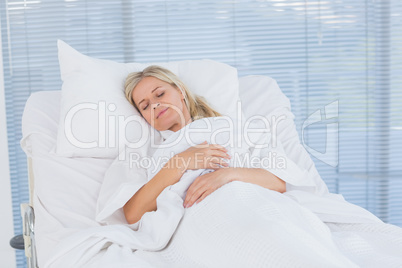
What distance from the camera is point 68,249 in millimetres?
1377

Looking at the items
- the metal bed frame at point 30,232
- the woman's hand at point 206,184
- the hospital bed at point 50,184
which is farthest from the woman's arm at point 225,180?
the metal bed frame at point 30,232

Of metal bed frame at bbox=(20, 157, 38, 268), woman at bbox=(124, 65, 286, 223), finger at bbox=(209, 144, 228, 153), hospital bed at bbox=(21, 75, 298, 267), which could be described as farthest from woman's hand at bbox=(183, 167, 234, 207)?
metal bed frame at bbox=(20, 157, 38, 268)

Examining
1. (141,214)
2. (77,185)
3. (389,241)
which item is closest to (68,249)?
(141,214)

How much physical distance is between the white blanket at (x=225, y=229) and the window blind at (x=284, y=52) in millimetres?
1317

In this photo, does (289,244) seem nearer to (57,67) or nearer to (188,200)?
(188,200)

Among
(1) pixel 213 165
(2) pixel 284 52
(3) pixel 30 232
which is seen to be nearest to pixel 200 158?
(1) pixel 213 165

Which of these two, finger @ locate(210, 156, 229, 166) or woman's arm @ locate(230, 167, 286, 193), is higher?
finger @ locate(210, 156, 229, 166)

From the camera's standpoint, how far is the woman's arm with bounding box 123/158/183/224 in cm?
161

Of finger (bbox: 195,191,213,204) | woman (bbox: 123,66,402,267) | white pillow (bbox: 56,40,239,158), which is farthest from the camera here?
white pillow (bbox: 56,40,239,158)

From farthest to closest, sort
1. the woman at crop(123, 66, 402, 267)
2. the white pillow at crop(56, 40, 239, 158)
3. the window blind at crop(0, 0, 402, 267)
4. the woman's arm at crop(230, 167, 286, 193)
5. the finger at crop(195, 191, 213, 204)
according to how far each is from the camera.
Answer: the window blind at crop(0, 0, 402, 267), the white pillow at crop(56, 40, 239, 158), the woman's arm at crop(230, 167, 286, 193), the finger at crop(195, 191, 213, 204), the woman at crop(123, 66, 402, 267)

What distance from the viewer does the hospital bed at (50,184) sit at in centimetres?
166

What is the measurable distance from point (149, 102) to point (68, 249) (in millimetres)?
721

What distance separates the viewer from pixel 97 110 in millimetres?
1906

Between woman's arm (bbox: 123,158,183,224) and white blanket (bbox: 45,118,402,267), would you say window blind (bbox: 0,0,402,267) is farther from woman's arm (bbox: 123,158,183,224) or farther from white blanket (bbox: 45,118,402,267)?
woman's arm (bbox: 123,158,183,224)
